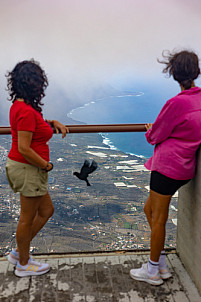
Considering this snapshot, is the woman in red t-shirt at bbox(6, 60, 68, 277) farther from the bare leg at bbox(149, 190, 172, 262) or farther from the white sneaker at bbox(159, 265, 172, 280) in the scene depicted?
the white sneaker at bbox(159, 265, 172, 280)

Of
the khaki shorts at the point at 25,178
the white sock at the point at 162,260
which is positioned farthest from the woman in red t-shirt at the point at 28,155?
the white sock at the point at 162,260

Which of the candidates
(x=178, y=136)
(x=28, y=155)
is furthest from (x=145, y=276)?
(x=28, y=155)

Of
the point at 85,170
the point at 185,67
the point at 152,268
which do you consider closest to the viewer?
the point at 185,67

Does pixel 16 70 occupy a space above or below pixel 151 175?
above

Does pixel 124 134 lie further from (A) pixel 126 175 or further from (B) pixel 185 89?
(A) pixel 126 175

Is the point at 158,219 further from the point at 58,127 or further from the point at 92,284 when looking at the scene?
the point at 58,127

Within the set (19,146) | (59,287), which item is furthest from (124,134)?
(59,287)
